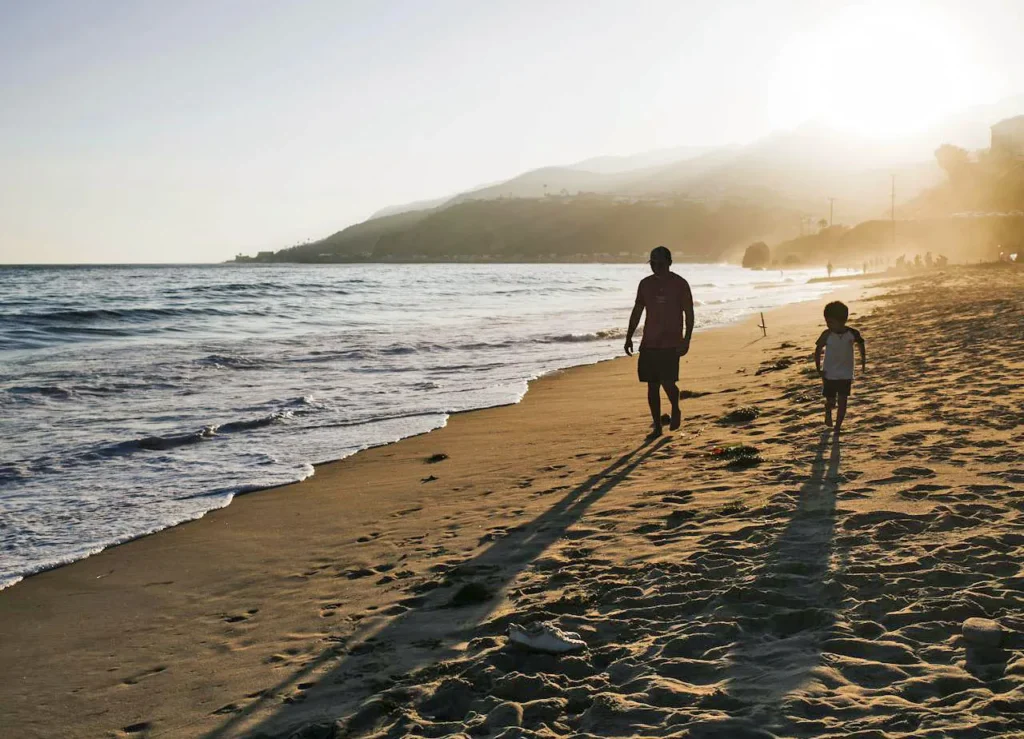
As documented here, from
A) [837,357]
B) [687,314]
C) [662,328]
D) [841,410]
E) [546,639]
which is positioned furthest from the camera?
[662,328]

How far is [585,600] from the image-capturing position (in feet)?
13.4

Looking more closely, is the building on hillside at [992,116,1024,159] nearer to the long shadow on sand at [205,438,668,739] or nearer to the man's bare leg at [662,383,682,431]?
the man's bare leg at [662,383,682,431]

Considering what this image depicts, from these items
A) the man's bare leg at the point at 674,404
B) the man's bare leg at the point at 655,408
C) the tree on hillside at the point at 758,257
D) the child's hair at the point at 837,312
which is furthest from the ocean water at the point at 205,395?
the tree on hillside at the point at 758,257

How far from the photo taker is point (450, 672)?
3.52 meters

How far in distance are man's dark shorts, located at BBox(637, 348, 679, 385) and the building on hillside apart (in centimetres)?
10600

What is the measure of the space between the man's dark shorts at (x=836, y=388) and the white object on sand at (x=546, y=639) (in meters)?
4.62

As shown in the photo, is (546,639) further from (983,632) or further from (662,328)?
(662,328)

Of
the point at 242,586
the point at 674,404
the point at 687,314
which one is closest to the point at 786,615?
the point at 242,586

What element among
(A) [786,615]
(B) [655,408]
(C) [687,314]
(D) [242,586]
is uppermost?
(C) [687,314]

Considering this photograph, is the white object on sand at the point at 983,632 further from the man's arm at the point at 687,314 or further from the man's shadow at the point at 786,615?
the man's arm at the point at 687,314

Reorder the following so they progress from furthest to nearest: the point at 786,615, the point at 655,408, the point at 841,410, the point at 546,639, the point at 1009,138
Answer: the point at 1009,138
the point at 655,408
the point at 841,410
the point at 786,615
the point at 546,639

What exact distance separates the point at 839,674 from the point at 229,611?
315 cm

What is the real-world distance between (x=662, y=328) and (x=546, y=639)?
16.4ft

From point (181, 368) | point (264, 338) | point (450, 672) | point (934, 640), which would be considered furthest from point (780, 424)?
point (264, 338)
